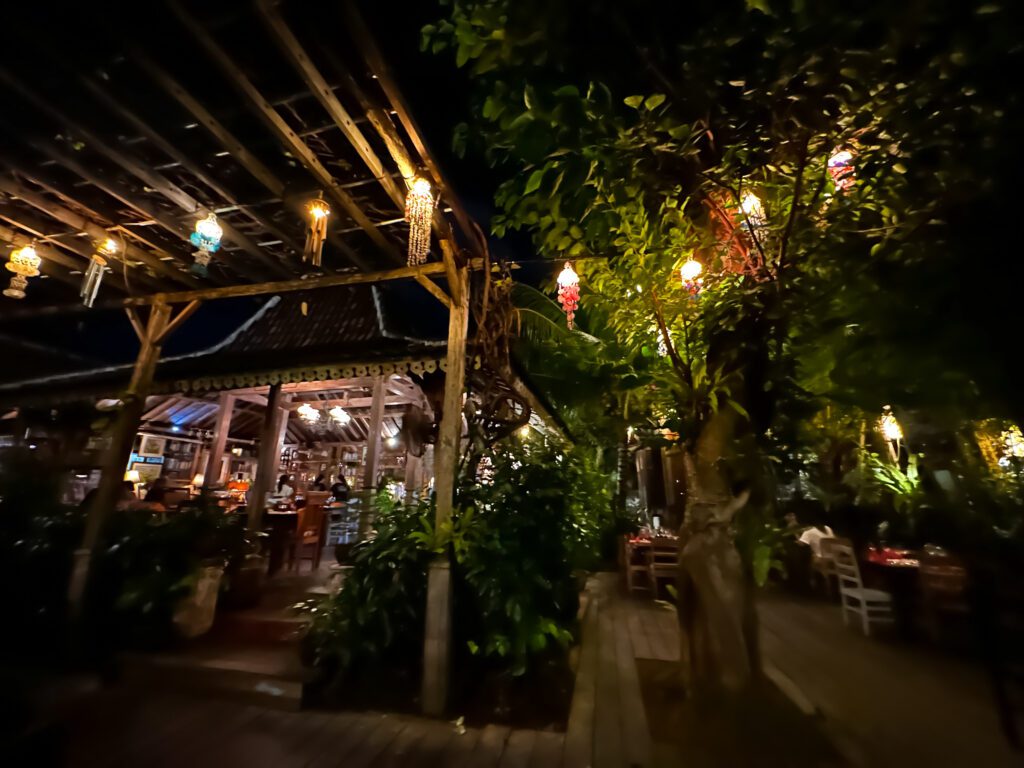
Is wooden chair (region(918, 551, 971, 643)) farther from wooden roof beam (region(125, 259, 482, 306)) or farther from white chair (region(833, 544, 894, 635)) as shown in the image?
wooden roof beam (region(125, 259, 482, 306))

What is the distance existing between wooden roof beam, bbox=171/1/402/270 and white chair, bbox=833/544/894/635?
26.2 feet

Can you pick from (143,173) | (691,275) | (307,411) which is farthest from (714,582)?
(307,411)

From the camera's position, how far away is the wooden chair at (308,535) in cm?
762

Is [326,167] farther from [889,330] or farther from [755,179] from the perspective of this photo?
[889,330]

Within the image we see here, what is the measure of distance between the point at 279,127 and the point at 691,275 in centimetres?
363

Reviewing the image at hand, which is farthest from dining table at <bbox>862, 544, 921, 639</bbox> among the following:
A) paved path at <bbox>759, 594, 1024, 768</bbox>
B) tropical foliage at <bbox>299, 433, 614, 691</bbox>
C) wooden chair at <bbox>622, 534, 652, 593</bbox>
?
tropical foliage at <bbox>299, 433, 614, 691</bbox>

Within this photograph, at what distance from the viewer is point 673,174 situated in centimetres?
312

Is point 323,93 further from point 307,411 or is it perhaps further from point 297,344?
point 307,411

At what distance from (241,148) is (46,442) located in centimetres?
770

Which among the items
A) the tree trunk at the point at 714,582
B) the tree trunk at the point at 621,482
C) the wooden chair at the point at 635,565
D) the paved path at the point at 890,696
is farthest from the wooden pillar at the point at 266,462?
the tree trunk at the point at 621,482

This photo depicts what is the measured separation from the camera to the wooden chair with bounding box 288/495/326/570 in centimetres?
762

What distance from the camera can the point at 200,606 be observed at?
4.78m

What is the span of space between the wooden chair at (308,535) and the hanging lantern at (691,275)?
7.19 m

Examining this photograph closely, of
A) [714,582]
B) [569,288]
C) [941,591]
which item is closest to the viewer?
[714,582]
